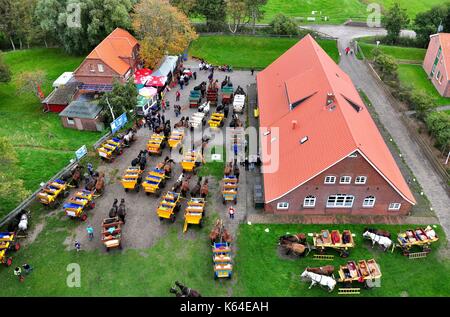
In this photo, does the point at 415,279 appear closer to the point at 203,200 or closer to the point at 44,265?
the point at 203,200

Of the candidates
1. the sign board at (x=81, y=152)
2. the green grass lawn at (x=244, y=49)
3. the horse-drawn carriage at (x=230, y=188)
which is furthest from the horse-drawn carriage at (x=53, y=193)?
the green grass lawn at (x=244, y=49)

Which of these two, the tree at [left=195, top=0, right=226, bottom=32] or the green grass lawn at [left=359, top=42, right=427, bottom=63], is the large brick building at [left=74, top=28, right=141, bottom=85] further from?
the green grass lawn at [left=359, top=42, right=427, bottom=63]

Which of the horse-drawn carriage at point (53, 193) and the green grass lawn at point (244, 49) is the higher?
the green grass lawn at point (244, 49)

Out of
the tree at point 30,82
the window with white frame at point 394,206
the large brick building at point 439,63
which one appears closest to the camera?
the window with white frame at point 394,206

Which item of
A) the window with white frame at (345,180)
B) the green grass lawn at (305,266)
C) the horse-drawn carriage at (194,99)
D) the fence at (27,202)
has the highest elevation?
the window with white frame at (345,180)

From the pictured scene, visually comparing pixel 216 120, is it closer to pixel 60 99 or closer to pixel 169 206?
pixel 169 206

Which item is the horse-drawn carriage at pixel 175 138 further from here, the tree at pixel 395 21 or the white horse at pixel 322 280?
the tree at pixel 395 21

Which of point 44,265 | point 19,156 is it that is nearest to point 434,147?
point 44,265
